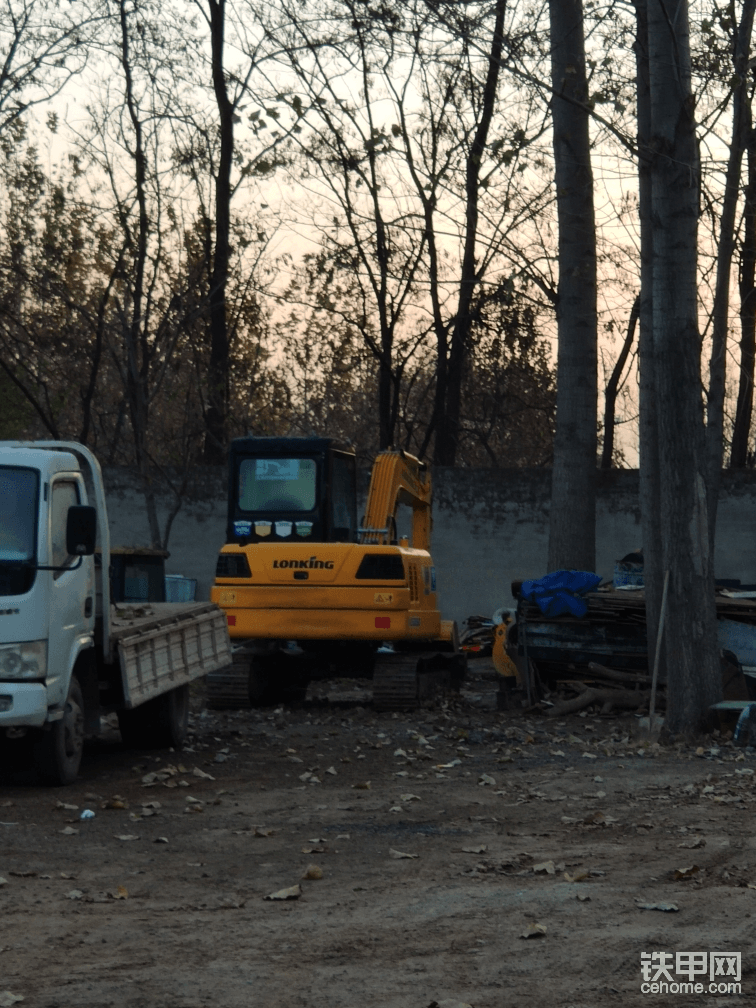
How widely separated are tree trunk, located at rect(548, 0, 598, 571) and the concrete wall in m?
5.68

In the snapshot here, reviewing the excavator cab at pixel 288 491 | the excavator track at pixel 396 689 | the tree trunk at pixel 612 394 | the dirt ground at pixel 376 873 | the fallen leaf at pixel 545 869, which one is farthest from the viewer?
the tree trunk at pixel 612 394

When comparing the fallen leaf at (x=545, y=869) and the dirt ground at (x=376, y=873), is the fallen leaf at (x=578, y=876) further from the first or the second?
the fallen leaf at (x=545, y=869)

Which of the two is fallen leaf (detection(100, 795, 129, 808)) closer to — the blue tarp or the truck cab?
the truck cab

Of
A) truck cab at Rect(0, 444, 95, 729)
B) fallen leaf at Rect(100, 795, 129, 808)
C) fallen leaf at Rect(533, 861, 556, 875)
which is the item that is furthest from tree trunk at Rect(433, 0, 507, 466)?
fallen leaf at Rect(533, 861, 556, 875)

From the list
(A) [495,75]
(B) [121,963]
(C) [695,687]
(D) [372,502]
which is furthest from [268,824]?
(A) [495,75]

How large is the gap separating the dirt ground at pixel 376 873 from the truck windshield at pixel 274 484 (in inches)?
250

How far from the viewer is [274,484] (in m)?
19.1

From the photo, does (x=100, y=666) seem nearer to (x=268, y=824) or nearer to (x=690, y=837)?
(x=268, y=824)

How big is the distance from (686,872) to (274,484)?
12542 mm

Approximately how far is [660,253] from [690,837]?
6.10m

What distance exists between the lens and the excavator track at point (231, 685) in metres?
16.2

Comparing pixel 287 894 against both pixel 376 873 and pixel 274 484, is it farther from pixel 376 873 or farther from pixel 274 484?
pixel 274 484

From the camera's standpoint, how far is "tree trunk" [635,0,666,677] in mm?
14836

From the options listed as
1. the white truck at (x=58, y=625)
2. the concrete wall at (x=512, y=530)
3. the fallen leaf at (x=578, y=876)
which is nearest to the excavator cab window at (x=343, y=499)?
the concrete wall at (x=512, y=530)
